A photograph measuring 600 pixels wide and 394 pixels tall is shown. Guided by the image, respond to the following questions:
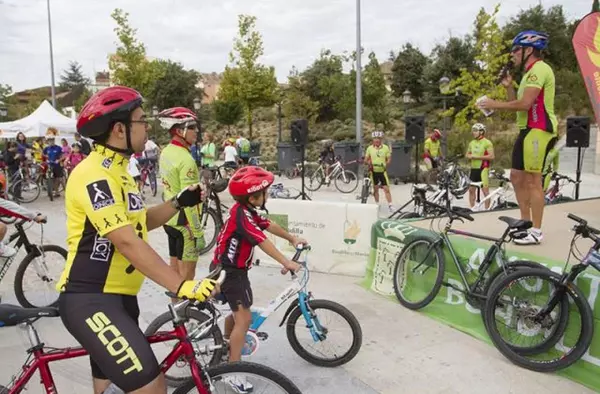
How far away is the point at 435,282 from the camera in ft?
15.4

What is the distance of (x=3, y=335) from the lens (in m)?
4.45

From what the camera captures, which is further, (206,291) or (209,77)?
(209,77)

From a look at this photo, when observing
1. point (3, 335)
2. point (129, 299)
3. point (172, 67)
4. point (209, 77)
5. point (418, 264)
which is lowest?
point (3, 335)

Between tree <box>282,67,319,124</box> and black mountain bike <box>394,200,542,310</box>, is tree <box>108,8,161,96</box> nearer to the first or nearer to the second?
tree <box>282,67,319,124</box>

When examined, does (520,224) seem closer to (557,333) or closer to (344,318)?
(557,333)

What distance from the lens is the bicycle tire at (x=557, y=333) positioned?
11.3ft

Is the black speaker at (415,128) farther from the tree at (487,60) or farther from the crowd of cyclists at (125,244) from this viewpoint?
the tree at (487,60)

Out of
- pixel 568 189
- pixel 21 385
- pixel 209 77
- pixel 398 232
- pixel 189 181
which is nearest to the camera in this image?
pixel 21 385

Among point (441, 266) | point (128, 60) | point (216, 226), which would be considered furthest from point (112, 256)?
point (128, 60)

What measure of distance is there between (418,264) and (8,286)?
194 inches

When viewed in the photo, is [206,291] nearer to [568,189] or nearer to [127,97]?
[127,97]

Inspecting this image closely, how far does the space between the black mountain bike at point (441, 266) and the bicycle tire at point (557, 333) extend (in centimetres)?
35

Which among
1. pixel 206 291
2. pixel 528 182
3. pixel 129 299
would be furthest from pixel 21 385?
pixel 528 182

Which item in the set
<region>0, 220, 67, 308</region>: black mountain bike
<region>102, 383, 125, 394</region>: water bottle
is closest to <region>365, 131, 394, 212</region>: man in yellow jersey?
<region>0, 220, 67, 308</region>: black mountain bike
